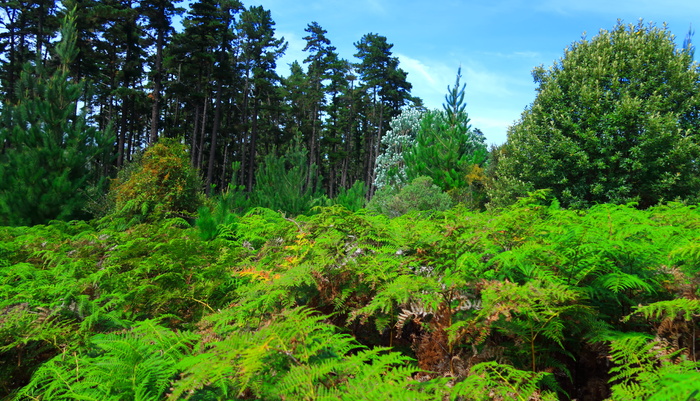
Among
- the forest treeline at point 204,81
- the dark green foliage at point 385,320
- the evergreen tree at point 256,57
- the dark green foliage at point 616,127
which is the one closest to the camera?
the dark green foliage at point 385,320

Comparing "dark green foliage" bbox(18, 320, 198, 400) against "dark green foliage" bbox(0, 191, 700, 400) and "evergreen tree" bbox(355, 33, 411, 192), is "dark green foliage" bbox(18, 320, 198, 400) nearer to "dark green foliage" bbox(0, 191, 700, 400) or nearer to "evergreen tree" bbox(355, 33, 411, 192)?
"dark green foliage" bbox(0, 191, 700, 400)

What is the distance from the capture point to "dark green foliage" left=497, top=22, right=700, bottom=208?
397 inches

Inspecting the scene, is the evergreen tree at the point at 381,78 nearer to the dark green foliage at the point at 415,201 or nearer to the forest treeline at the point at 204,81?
the forest treeline at the point at 204,81

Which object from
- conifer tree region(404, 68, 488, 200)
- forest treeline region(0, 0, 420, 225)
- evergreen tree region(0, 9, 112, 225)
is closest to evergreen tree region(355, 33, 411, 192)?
forest treeline region(0, 0, 420, 225)

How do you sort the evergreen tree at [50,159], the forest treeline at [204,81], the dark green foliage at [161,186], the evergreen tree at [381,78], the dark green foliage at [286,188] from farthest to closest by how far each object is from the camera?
1. the evergreen tree at [381,78]
2. the forest treeline at [204,81]
3. the dark green foliage at [286,188]
4. the evergreen tree at [50,159]
5. the dark green foliage at [161,186]

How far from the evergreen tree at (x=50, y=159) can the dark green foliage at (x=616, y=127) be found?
43.2ft

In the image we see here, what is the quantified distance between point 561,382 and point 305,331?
4.91ft

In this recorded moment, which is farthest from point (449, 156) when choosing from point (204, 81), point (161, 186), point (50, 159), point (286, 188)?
point (204, 81)

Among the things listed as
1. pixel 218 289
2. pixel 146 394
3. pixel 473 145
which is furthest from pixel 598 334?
pixel 473 145

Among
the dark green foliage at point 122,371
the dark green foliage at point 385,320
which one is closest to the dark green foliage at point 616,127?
the dark green foliage at point 385,320

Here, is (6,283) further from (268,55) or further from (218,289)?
(268,55)

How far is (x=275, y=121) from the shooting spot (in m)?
45.0

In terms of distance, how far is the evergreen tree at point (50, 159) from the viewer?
9023 mm

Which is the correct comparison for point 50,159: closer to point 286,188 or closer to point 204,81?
point 286,188
